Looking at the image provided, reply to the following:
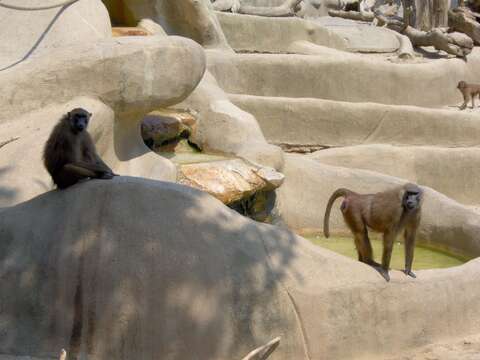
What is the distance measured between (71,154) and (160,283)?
1189 millimetres

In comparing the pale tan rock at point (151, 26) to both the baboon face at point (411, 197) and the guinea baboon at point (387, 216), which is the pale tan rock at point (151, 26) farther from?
the baboon face at point (411, 197)

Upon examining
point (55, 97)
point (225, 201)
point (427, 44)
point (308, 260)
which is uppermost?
point (55, 97)

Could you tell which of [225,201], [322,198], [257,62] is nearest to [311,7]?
[257,62]

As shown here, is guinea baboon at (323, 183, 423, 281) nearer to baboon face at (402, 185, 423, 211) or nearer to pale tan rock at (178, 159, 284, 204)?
baboon face at (402, 185, 423, 211)

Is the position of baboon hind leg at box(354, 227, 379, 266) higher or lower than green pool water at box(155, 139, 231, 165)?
higher

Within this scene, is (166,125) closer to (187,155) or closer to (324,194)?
(187,155)

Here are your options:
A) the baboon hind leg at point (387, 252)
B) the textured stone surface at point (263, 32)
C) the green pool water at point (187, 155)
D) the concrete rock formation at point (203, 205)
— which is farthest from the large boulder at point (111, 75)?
the textured stone surface at point (263, 32)

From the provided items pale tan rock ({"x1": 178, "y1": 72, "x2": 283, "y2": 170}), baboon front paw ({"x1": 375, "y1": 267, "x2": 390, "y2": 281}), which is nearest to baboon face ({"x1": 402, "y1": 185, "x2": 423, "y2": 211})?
baboon front paw ({"x1": 375, "y1": 267, "x2": 390, "y2": 281})

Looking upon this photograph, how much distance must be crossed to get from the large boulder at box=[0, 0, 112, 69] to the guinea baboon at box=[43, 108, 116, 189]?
3.52 m

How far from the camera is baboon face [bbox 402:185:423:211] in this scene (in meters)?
6.29

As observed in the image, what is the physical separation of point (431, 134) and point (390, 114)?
75 centimetres

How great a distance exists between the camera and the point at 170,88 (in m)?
8.30

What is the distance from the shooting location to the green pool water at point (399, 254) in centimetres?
873

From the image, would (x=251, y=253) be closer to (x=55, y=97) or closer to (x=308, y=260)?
(x=308, y=260)
